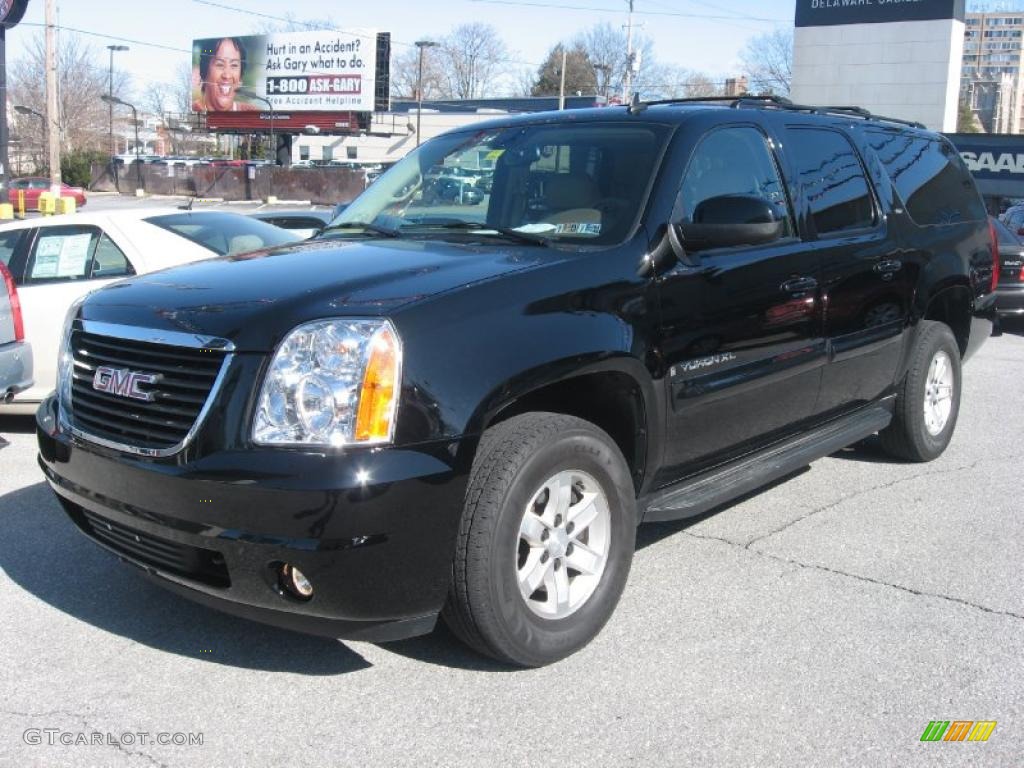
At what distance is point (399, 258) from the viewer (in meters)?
3.74

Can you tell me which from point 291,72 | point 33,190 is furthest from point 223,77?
point 33,190


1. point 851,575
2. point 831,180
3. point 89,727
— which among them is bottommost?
point 89,727

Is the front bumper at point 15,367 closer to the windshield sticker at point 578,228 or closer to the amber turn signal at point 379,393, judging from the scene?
the windshield sticker at point 578,228

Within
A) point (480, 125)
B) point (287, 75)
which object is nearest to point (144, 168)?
point (287, 75)

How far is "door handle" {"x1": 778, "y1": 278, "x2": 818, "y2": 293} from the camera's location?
4.53m

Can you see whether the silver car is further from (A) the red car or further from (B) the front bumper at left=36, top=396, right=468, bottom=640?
(A) the red car

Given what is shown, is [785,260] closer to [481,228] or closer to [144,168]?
[481,228]

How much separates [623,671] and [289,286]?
174 cm

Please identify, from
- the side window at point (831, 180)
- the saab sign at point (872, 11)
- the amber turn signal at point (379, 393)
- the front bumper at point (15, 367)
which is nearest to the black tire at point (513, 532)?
the amber turn signal at point (379, 393)

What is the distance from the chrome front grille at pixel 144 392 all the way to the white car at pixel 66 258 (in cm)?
352

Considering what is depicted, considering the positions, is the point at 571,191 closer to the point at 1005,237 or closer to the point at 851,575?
the point at 851,575

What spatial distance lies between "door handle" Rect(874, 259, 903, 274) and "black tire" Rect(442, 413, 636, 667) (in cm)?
233

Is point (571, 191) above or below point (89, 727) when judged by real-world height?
above

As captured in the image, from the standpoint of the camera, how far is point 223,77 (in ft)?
222
